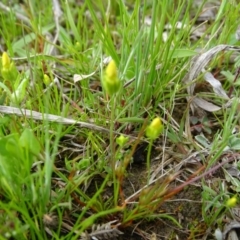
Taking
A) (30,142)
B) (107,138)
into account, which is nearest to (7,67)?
(30,142)

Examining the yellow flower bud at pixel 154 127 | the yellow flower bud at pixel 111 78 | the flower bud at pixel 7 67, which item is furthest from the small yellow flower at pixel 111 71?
the flower bud at pixel 7 67

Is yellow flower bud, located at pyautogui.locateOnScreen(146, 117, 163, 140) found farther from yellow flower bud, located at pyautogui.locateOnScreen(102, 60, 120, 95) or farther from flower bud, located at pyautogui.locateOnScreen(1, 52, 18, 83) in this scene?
flower bud, located at pyautogui.locateOnScreen(1, 52, 18, 83)

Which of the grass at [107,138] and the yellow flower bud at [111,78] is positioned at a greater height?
the yellow flower bud at [111,78]

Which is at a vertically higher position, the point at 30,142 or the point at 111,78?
the point at 111,78

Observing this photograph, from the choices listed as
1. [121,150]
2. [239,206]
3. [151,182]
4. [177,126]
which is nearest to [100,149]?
[121,150]

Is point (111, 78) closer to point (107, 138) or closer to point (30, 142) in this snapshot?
point (30, 142)

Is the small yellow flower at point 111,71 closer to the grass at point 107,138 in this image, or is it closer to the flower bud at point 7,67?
the grass at point 107,138

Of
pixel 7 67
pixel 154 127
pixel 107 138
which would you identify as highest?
pixel 7 67

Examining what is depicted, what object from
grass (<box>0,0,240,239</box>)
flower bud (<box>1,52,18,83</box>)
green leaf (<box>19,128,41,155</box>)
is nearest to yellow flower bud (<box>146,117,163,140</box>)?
grass (<box>0,0,240,239</box>)

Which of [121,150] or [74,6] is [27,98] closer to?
[121,150]
